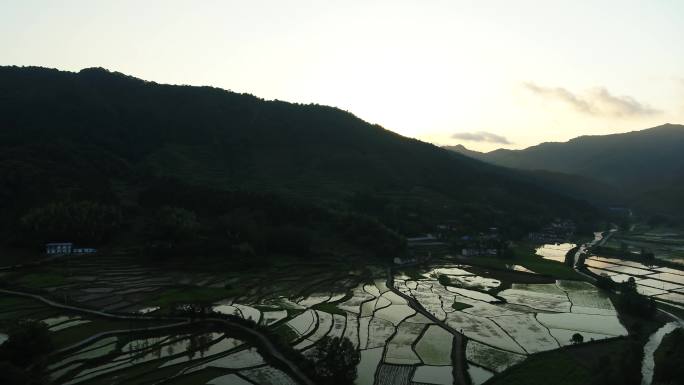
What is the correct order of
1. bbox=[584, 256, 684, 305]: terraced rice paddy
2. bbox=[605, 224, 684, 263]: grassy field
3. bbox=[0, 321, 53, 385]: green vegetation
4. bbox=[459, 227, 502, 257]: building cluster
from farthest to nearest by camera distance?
bbox=[605, 224, 684, 263]: grassy field
bbox=[459, 227, 502, 257]: building cluster
bbox=[584, 256, 684, 305]: terraced rice paddy
bbox=[0, 321, 53, 385]: green vegetation

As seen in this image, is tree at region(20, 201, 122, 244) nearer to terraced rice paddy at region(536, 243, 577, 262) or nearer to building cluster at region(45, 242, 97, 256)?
building cluster at region(45, 242, 97, 256)

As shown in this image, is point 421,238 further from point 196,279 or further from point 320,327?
point 320,327

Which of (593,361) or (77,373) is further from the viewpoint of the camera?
(593,361)

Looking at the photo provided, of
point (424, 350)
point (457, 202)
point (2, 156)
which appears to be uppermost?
point (2, 156)

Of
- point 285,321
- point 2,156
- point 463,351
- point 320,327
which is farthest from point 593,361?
point 2,156

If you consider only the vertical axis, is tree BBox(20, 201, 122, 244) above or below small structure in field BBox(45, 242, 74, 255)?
above

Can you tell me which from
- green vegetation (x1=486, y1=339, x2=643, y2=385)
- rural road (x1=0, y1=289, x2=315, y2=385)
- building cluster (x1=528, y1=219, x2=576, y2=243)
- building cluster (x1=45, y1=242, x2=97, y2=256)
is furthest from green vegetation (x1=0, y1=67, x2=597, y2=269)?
green vegetation (x1=486, y1=339, x2=643, y2=385)
